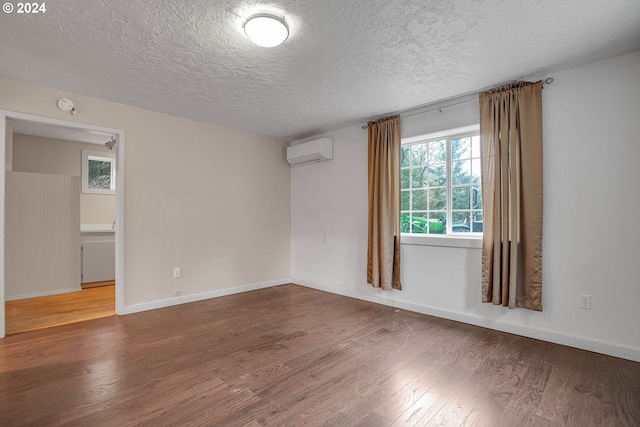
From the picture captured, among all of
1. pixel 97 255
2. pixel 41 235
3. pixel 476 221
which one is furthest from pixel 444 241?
pixel 97 255

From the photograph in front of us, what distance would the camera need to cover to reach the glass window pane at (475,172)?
340 cm

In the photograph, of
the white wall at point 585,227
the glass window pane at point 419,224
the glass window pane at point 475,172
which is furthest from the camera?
the glass window pane at point 419,224

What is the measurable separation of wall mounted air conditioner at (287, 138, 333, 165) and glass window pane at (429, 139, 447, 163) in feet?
4.90

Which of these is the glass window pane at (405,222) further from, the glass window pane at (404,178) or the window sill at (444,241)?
the glass window pane at (404,178)

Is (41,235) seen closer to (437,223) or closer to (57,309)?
(57,309)

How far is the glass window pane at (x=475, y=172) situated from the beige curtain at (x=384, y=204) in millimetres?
828

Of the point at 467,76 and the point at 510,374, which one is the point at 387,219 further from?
the point at 510,374

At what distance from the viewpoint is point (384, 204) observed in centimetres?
391

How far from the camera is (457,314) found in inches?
134

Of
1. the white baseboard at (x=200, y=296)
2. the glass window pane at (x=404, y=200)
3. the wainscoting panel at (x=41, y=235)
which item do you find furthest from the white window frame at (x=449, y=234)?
the wainscoting panel at (x=41, y=235)

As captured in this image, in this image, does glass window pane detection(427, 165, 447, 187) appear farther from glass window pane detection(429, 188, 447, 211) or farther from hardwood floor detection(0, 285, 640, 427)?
hardwood floor detection(0, 285, 640, 427)

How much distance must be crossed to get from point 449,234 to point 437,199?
0.45 meters

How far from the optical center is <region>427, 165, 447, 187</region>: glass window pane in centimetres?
369

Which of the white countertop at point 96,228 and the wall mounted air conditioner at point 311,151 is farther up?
the wall mounted air conditioner at point 311,151
